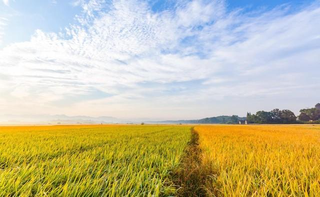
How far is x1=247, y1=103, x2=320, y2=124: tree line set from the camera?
327 feet

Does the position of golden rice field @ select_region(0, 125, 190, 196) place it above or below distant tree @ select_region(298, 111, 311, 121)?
below

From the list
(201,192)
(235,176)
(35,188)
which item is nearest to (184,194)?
(201,192)

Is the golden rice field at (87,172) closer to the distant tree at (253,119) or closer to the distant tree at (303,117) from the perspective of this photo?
the distant tree at (253,119)

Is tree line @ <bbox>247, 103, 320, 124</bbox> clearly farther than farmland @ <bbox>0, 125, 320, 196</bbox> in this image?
Yes

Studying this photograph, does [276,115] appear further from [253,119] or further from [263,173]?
[263,173]

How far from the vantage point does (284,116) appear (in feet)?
332

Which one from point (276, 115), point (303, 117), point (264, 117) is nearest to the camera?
point (264, 117)

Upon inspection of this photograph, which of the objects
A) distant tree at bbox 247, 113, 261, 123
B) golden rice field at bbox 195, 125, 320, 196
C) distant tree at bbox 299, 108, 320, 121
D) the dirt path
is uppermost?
distant tree at bbox 299, 108, 320, 121

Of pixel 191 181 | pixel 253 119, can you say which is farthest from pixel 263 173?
pixel 253 119

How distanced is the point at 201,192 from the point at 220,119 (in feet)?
672

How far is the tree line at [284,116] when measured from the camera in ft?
327

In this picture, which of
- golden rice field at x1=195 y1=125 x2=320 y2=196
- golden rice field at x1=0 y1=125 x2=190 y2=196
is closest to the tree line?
golden rice field at x1=195 y1=125 x2=320 y2=196

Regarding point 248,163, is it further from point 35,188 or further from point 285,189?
point 35,188

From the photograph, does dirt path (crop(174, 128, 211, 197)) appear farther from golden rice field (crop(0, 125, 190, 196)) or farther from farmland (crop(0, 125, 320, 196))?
golden rice field (crop(0, 125, 190, 196))
